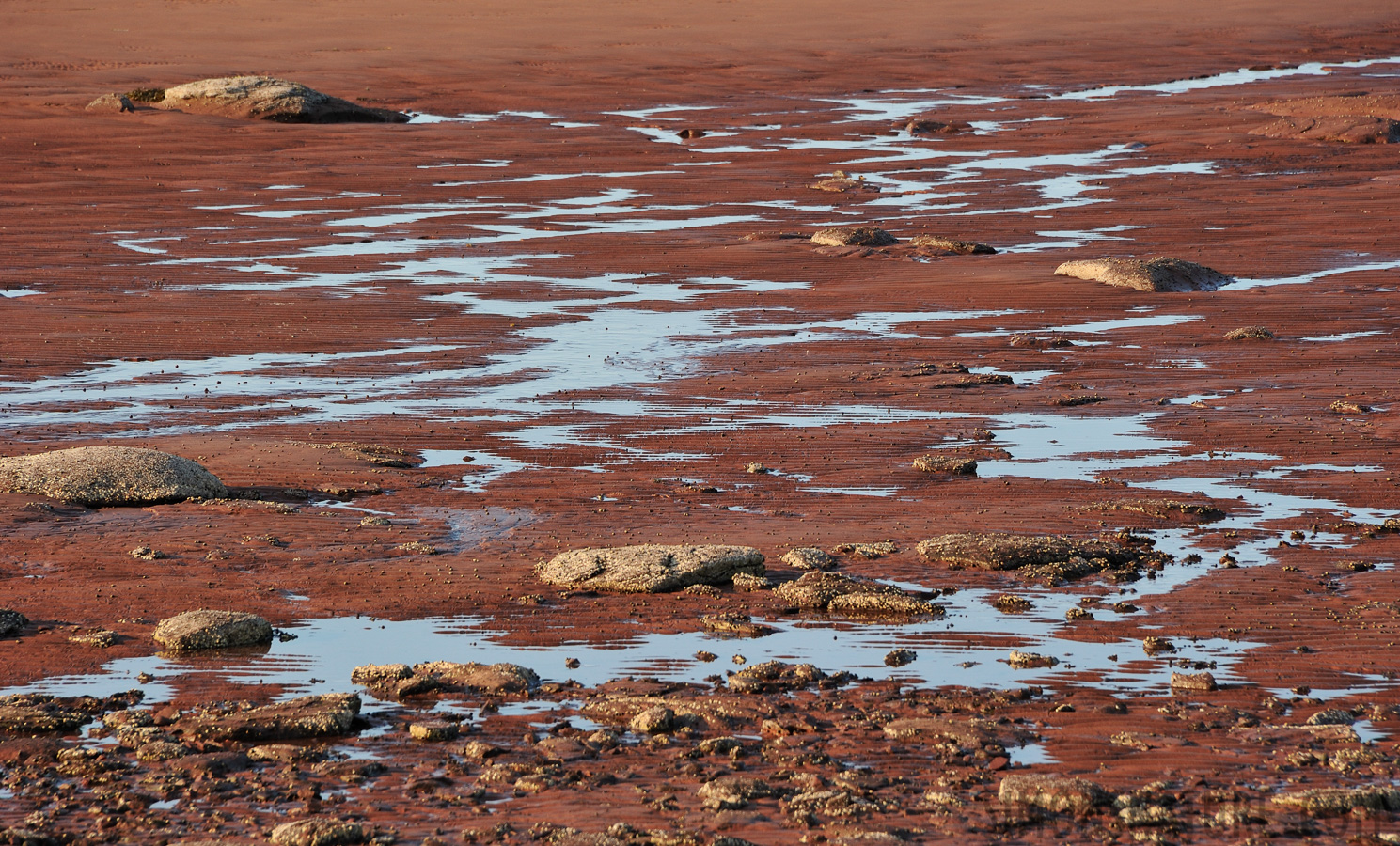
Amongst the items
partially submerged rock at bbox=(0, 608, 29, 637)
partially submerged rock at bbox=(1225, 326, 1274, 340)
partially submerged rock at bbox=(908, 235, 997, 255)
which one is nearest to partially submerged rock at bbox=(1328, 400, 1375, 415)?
partially submerged rock at bbox=(1225, 326, 1274, 340)

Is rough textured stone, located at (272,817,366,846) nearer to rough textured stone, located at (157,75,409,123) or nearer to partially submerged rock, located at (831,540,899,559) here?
partially submerged rock, located at (831,540,899,559)

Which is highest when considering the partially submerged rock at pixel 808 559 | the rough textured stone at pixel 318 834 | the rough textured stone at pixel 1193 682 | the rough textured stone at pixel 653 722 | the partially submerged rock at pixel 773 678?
the rough textured stone at pixel 318 834

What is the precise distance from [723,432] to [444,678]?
20.6ft

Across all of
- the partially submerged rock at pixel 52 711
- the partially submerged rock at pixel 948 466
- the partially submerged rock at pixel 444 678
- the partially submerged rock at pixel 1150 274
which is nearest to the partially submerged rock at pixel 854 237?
the partially submerged rock at pixel 1150 274

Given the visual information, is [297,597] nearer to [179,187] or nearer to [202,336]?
[202,336]

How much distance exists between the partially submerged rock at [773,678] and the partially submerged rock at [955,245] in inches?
623

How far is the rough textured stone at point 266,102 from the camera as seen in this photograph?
37156 mm

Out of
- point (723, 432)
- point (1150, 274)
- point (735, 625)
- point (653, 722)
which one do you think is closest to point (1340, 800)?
point (653, 722)

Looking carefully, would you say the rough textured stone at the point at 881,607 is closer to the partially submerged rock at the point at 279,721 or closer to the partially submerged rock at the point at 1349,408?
the partially submerged rock at the point at 279,721

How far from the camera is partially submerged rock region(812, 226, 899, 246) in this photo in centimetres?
2430

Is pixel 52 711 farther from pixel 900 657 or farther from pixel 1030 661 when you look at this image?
pixel 1030 661

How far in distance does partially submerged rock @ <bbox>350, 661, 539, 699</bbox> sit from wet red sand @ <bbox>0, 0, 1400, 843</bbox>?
0.16 meters

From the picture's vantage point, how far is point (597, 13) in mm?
58469

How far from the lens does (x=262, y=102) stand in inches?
1462
